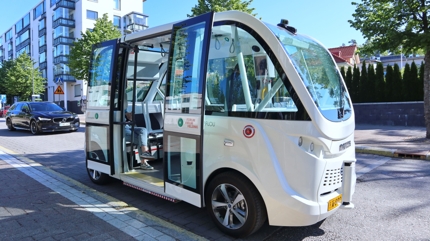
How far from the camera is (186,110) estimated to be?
378 centimetres

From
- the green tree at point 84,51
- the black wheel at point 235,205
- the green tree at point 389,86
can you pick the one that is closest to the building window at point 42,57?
the green tree at point 84,51

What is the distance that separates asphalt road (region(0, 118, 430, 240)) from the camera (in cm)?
365

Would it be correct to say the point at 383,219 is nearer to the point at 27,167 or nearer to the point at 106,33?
the point at 27,167

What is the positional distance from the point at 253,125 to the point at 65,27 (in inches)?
1872

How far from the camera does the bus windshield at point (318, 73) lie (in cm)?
332

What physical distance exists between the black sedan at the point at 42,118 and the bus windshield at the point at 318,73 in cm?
1328

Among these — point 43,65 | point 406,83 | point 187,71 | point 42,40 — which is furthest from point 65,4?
point 187,71

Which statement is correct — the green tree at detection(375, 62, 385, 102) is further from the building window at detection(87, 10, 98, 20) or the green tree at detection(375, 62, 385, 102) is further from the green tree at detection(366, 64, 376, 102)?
the building window at detection(87, 10, 98, 20)

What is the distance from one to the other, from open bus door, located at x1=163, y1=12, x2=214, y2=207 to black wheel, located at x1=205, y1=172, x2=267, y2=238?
201 millimetres

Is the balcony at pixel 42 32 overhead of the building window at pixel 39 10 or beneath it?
beneath

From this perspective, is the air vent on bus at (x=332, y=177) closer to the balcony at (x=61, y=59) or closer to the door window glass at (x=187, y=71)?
the door window glass at (x=187, y=71)

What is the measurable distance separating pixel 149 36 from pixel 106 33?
2395cm

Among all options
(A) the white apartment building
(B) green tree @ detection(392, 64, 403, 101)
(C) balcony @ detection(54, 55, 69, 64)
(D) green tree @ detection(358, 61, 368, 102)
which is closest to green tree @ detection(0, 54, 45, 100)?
(A) the white apartment building

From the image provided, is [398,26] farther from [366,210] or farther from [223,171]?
[223,171]
